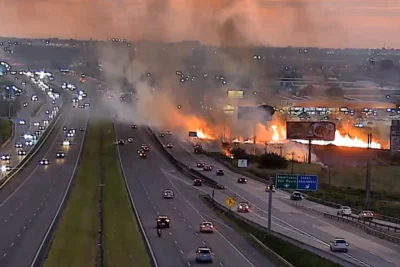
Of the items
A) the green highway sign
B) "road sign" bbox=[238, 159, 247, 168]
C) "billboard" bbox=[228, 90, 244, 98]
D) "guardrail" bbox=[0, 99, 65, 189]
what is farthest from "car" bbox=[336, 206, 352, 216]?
"billboard" bbox=[228, 90, 244, 98]

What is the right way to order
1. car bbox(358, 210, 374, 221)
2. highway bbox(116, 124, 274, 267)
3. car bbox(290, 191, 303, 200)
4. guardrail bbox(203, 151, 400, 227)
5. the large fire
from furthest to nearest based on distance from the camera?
the large fire, car bbox(290, 191, 303, 200), guardrail bbox(203, 151, 400, 227), car bbox(358, 210, 374, 221), highway bbox(116, 124, 274, 267)

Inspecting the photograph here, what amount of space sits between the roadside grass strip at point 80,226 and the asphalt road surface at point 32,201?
34.8 inches

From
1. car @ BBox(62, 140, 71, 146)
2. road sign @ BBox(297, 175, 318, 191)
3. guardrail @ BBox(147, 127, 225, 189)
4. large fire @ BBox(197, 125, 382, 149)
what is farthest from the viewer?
large fire @ BBox(197, 125, 382, 149)

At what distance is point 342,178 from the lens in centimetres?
8600

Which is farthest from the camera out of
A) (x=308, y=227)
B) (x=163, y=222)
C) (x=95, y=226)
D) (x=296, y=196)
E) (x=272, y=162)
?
(x=272, y=162)

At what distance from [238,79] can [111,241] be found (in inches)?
4634

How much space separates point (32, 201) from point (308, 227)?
69.0 ft

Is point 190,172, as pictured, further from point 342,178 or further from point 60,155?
point 60,155

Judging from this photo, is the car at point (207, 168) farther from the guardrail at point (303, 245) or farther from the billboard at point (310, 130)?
the guardrail at point (303, 245)

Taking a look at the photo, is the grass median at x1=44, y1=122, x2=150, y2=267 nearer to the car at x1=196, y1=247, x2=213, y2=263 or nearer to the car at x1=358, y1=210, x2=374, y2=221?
the car at x1=196, y1=247, x2=213, y2=263

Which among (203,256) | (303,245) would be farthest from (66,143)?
(203,256)

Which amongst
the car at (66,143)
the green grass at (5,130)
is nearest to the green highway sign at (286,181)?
the car at (66,143)

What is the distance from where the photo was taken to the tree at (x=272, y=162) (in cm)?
9431

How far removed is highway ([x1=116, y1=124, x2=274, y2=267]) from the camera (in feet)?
140
